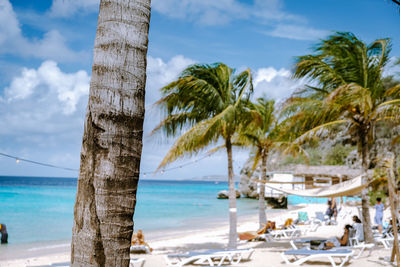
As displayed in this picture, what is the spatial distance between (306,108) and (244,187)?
43.7 meters

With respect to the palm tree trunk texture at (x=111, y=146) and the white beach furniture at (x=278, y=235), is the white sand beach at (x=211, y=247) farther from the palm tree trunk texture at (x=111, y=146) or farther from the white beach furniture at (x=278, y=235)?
the palm tree trunk texture at (x=111, y=146)

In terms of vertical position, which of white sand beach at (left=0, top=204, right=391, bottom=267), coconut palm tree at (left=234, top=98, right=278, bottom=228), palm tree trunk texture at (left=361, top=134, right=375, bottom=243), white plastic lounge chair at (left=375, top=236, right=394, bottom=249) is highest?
coconut palm tree at (left=234, top=98, right=278, bottom=228)

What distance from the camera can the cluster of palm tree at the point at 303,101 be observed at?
29.9 ft

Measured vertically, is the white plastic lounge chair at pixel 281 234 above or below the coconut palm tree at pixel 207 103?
below

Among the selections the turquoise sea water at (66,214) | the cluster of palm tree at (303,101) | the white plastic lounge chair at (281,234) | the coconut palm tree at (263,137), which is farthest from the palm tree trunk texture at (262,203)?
the turquoise sea water at (66,214)

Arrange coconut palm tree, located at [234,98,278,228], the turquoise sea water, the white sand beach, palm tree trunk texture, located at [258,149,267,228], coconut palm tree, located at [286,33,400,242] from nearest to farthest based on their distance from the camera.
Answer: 1. the white sand beach
2. coconut palm tree, located at [286,33,400,242]
3. palm tree trunk texture, located at [258,149,267,228]
4. coconut palm tree, located at [234,98,278,228]
5. the turquoise sea water

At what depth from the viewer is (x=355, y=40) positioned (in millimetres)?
9492

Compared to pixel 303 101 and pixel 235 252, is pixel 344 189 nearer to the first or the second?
pixel 303 101

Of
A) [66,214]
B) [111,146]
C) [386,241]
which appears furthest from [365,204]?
[66,214]

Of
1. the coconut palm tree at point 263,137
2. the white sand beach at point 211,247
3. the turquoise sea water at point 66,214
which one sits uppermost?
the coconut palm tree at point 263,137

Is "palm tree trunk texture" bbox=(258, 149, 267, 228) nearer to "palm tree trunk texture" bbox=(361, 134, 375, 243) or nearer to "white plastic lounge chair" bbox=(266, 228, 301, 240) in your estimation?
"white plastic lounge chair" bbox=(266, 228, 301, 240)

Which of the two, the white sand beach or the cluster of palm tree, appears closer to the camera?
the white sand beach

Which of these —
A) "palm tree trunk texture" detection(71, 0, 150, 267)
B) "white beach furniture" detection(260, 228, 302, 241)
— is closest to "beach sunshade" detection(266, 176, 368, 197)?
"white beach furniture" detection(260, 228, 302, 241)

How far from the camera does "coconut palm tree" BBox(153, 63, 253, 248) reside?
9.38 m
